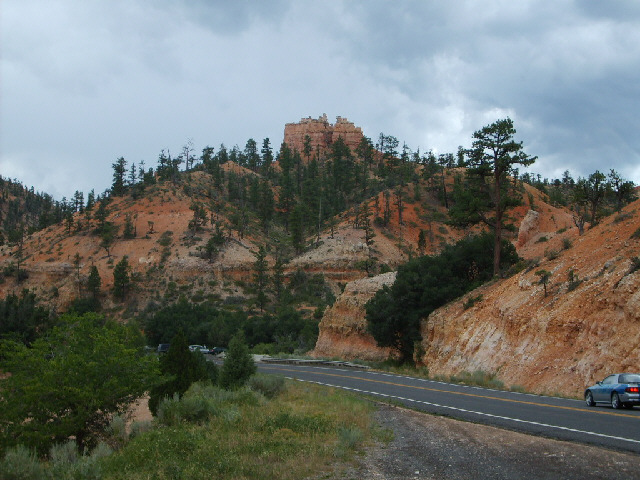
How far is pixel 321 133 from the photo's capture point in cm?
15300

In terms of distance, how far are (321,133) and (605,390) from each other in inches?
5560

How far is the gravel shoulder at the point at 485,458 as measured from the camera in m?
8.14

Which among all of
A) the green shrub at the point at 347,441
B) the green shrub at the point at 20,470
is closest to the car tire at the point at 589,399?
the green shrub at the point at 347,441

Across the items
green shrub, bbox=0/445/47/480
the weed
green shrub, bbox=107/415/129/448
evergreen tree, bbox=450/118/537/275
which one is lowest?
green shrub, bbox=107/415/129/448

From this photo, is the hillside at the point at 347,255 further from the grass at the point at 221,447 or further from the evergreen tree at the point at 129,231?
the grass at the point at 221,447

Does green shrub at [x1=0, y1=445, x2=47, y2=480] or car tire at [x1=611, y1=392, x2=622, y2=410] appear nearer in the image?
green shrub at [x1=0, y1=445, x2=47, y2=480]

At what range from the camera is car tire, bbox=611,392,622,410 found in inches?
605

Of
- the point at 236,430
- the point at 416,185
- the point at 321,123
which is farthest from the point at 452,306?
the point at 321,123

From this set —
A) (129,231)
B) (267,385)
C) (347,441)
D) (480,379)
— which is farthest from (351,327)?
(129,231)

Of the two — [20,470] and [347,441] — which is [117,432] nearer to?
[20,470]

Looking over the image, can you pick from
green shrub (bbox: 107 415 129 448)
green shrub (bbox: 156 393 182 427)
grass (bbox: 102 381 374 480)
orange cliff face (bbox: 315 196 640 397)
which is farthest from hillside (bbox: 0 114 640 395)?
green shrub (bbox: 107 415 129 448)

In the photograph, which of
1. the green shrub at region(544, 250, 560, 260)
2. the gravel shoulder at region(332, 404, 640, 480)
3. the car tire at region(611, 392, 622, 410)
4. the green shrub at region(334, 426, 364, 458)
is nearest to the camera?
the gravel shoulder at region(332, 404, 640, 480)

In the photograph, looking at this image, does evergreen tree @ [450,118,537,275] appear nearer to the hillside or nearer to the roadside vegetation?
the hillside

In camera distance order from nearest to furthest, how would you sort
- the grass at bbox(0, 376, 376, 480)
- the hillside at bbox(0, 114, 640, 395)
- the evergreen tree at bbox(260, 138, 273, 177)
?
the grass at bbox(0, 376, 376, 480), the hillside at bbox(0, 114, 640, 395), the evergreen tree at bbox(260, 138, 273, 177)
